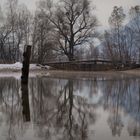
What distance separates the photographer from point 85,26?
171 feet

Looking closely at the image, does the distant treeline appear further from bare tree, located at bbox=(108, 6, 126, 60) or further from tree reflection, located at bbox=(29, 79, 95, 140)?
tree reflection, located at bbox=(29, 79, 95, 140)

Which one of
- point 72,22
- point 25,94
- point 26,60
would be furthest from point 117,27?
point 25,94

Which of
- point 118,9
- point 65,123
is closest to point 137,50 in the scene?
point 118,9

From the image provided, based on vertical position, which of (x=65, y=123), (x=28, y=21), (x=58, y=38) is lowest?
(x=65, y=123)

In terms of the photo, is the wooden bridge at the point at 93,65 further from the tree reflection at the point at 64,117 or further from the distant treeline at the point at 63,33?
the tree reflection at the point at 64,117

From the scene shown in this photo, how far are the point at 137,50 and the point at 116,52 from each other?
15.0 ft

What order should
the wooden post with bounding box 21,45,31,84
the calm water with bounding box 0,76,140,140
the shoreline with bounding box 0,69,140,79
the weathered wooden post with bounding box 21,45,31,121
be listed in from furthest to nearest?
the shoreline with bounding box 0,69,140,79
the wooden post with bounding box 21,45,31,84
the weathered wooden post with bounding box 21,45,31,121
the calm water with bounding box 0,76,140,140

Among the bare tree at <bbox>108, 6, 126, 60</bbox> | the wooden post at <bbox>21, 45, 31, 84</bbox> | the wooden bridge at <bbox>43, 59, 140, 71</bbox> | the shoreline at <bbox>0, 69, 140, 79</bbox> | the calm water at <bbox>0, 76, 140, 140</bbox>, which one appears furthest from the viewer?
the bare tree at <bbox>108, 6, 126, 60</bbox>

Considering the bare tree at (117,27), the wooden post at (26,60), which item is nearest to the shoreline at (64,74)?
the wooden post at (26,60)

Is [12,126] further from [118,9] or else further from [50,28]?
[118,9]

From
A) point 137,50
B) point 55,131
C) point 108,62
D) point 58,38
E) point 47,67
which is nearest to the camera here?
point 55,131

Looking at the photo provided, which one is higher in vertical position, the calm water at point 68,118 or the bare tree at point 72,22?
the bare tree at point 72,22

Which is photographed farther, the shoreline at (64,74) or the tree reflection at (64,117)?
the shoreline at (64,74)

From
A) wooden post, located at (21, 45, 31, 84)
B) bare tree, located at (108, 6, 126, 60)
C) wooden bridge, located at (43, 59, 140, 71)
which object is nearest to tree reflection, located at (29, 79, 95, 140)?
wooden post, located at (21, 45, 31, 84)
